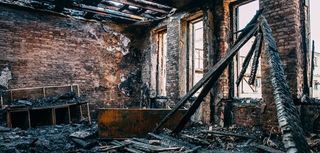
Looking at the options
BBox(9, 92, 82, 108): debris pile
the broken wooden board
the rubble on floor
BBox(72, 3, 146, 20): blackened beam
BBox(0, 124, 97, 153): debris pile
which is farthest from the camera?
BBox(72, 3, 146, 20): blackened beam

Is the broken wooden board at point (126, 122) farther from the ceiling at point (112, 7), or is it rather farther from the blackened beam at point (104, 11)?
the blackened beam at point (104, 11)

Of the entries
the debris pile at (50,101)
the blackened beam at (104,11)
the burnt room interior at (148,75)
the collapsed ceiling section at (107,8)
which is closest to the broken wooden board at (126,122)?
the burnt room interior at (148,75)

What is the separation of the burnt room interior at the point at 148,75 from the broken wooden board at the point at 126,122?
0.02 meters

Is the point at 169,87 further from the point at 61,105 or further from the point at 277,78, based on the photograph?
the point at 277,78

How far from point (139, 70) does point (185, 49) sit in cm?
277

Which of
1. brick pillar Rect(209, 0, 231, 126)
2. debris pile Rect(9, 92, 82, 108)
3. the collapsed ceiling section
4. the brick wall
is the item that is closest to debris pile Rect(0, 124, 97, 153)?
debris pile Rect(9, 92, 82, 108)

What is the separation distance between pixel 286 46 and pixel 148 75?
5898 millimetres

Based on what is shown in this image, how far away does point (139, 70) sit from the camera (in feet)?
36.1

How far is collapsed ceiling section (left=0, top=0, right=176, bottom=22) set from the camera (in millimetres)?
8297

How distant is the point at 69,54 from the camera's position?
9547 mm

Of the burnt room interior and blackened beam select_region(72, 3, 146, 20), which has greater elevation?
blackened beam select_region(72, 3, 146, 20)

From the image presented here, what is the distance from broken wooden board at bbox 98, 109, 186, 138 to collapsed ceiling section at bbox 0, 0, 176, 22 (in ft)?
12.6

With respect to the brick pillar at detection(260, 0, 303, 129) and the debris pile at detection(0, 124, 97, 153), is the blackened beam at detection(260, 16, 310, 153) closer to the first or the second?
the brick pillar at detection(260, 0, 303, 129)

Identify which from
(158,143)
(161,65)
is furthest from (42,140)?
(161,65)
